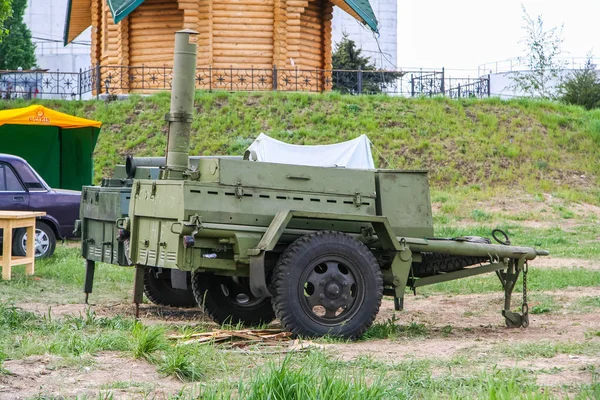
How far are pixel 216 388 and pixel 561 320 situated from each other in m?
5.47

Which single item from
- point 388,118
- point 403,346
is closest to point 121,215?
point 403,346

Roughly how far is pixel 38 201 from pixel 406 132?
1416cm

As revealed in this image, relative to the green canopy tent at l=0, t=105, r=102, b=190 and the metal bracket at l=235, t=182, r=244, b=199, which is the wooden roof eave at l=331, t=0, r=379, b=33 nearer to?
the green canopy tent at l=0, t=105, r=102, b=190

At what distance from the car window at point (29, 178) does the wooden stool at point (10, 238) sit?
2.34m

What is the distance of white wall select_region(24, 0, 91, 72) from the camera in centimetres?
5144

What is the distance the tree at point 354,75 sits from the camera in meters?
31.8

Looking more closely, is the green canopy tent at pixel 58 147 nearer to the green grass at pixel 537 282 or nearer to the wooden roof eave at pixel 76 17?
the green grass at pixel 537 282

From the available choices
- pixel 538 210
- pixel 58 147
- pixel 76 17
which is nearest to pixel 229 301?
pixel 58 147

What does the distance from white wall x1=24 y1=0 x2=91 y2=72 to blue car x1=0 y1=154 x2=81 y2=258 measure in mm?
36832

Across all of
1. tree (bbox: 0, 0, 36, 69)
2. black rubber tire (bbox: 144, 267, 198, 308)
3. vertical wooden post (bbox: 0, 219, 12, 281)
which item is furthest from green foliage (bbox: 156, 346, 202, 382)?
tree (bbox: 0, 0, 36, 69)

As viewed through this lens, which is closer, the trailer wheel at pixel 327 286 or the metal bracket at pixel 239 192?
the trailer wheel at pixel 327 286

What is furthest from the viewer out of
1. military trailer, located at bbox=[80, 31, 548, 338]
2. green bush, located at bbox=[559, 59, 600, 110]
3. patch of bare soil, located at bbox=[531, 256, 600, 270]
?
green bush, located at bbox=[559, 59, 600, 110]

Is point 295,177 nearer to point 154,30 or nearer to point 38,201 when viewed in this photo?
point 38,201

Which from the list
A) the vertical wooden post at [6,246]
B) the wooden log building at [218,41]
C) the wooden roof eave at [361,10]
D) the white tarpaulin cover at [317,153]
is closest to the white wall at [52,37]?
the wooden log building at [218,41]
